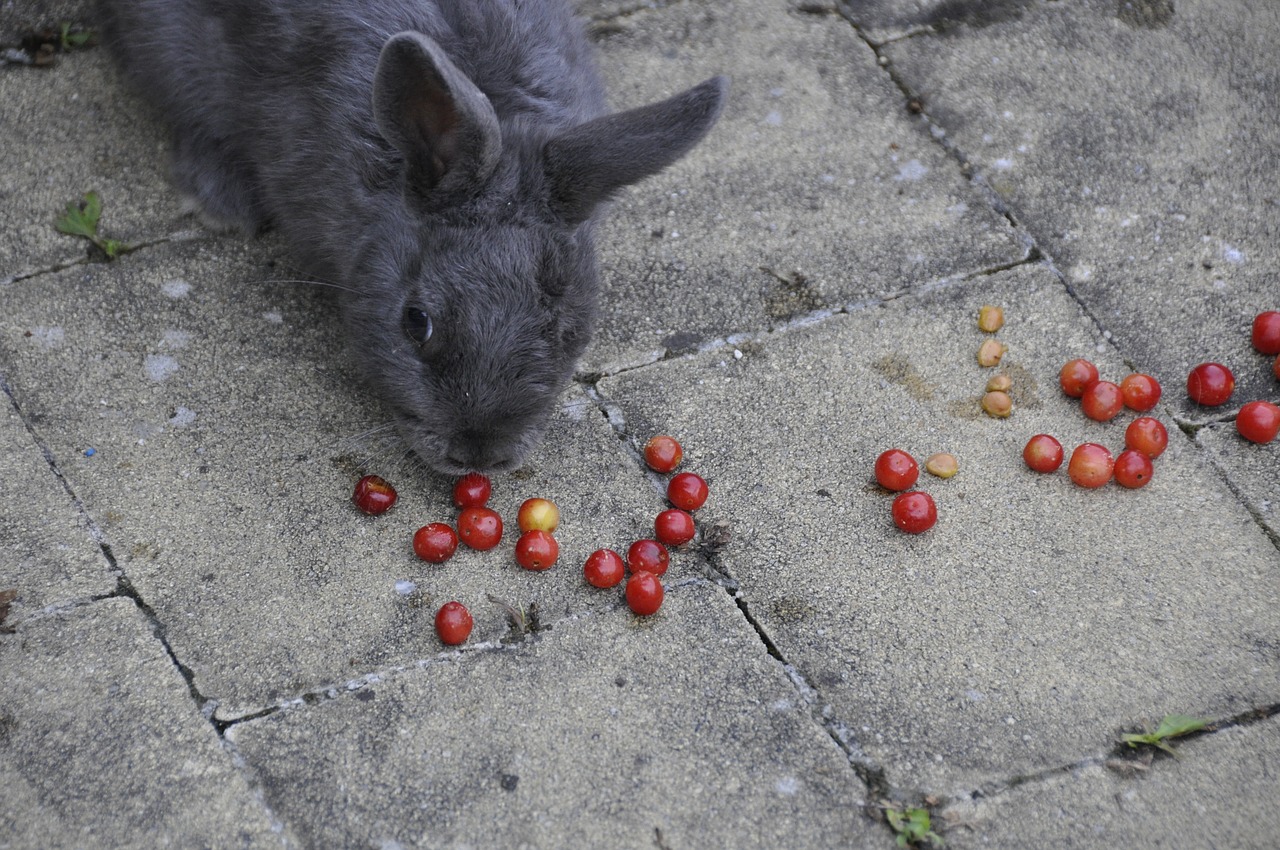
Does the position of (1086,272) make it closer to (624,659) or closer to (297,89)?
(624,659)

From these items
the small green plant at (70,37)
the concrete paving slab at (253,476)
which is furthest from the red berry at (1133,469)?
the small green plant at (70,37)

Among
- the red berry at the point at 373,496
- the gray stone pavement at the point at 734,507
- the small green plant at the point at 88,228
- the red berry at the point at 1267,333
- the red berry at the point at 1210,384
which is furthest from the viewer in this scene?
the small green plant at the point at 88,228

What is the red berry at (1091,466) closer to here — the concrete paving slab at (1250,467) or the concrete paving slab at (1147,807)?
the concrete paving slab at (1250,467)

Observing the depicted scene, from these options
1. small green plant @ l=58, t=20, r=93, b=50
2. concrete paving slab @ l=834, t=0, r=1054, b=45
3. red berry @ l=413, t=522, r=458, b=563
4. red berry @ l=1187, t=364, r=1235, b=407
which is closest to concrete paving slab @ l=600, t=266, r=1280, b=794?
red berry @ l=1187, t=364, r=1235, b=407

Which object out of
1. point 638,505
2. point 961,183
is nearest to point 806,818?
point 638,505

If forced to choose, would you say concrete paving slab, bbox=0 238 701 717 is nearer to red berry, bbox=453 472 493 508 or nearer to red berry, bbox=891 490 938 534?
red berry, bbox=453 472 493 508
